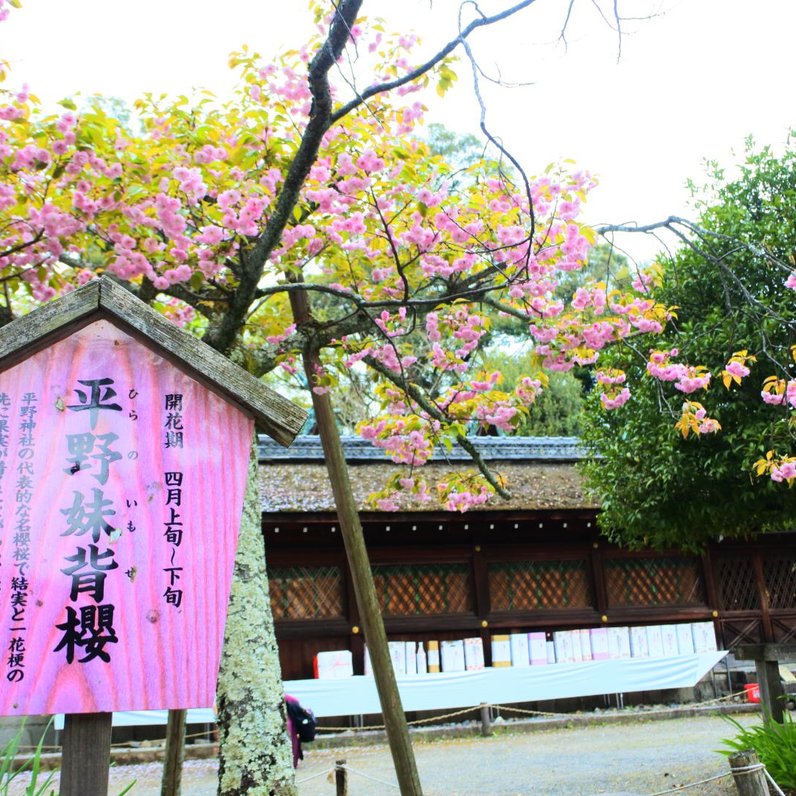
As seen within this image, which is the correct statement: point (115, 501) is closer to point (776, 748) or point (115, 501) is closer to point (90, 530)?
point (90, 530)

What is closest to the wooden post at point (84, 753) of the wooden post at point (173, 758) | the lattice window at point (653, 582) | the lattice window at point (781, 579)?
the wooden post at point (173, 758)

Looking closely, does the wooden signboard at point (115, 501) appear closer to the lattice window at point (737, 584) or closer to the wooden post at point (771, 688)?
the wooden post at point (771, 688)

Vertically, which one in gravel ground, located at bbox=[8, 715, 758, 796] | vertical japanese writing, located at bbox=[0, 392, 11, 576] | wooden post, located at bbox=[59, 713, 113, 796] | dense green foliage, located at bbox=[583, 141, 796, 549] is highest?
dense green foliage, located at bbox=[583, 141, 796, 549]

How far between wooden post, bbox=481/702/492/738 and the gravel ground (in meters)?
0.22

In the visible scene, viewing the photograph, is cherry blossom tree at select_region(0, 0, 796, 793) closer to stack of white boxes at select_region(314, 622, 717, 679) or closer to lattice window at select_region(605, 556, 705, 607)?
stack of white boxes at select_region(314, 622, 717, 679)

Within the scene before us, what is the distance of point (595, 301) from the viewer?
623 cm

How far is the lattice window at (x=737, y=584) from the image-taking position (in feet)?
44.1

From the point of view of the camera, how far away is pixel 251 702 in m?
4.17

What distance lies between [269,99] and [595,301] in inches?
118

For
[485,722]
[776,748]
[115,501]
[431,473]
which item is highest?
[431,473]

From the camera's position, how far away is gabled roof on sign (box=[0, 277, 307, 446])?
7.72 feet

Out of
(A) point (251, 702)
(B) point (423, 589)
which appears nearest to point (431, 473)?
(B) point (423, 589)

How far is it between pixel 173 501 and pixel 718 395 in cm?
585

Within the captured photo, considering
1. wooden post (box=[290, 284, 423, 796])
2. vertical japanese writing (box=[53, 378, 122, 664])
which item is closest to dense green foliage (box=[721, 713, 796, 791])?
wooden post (box=[290, 284, 423, 796])
